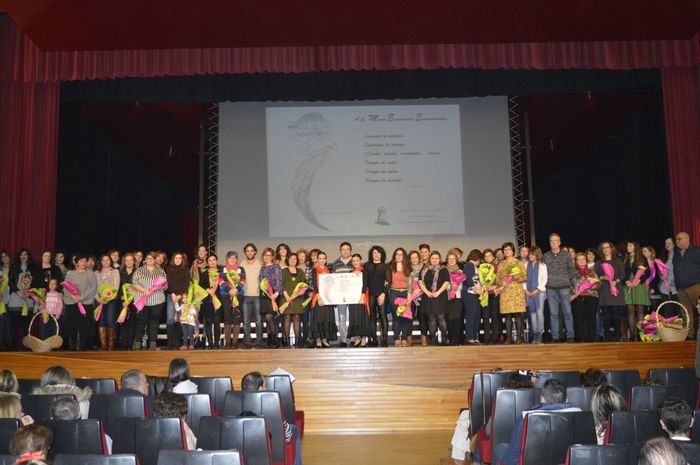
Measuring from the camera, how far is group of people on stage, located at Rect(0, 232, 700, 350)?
28.6 ft

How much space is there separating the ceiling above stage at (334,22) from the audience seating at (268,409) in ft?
22.2

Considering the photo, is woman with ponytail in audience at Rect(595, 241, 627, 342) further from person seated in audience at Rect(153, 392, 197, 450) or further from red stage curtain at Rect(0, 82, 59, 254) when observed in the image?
red stage curtain at Rect(0, 82, 59, 254)

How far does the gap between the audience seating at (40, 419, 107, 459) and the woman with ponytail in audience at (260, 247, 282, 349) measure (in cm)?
497

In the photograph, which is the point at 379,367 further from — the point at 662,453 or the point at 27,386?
the point at 662,453

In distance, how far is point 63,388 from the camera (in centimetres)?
475

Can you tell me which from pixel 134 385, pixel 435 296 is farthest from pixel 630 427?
pixel 435 296

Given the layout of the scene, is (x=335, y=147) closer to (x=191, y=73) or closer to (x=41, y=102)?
(x=191, y=73)

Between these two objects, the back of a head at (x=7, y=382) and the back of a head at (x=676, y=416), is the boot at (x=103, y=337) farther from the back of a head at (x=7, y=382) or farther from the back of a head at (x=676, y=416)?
the back of a head at (x=676, y=416)

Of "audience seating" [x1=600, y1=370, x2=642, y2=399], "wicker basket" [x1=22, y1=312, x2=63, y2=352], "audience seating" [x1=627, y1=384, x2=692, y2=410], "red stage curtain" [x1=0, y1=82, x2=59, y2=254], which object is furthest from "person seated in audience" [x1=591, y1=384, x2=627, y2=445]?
"red stage curtain" [x1=0, y1=82, x2=59, y2=254]

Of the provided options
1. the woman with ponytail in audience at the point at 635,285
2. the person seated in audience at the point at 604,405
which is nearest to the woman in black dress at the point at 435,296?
the woman with ponytail in audience at the point at 635,285

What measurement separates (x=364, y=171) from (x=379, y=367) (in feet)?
15.3

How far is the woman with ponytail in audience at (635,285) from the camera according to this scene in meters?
8.86

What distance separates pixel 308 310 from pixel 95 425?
5.47m

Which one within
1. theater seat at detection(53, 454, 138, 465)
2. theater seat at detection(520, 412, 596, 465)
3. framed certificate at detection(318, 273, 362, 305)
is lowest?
theater seat at detection(520, 412, 596, 465)
